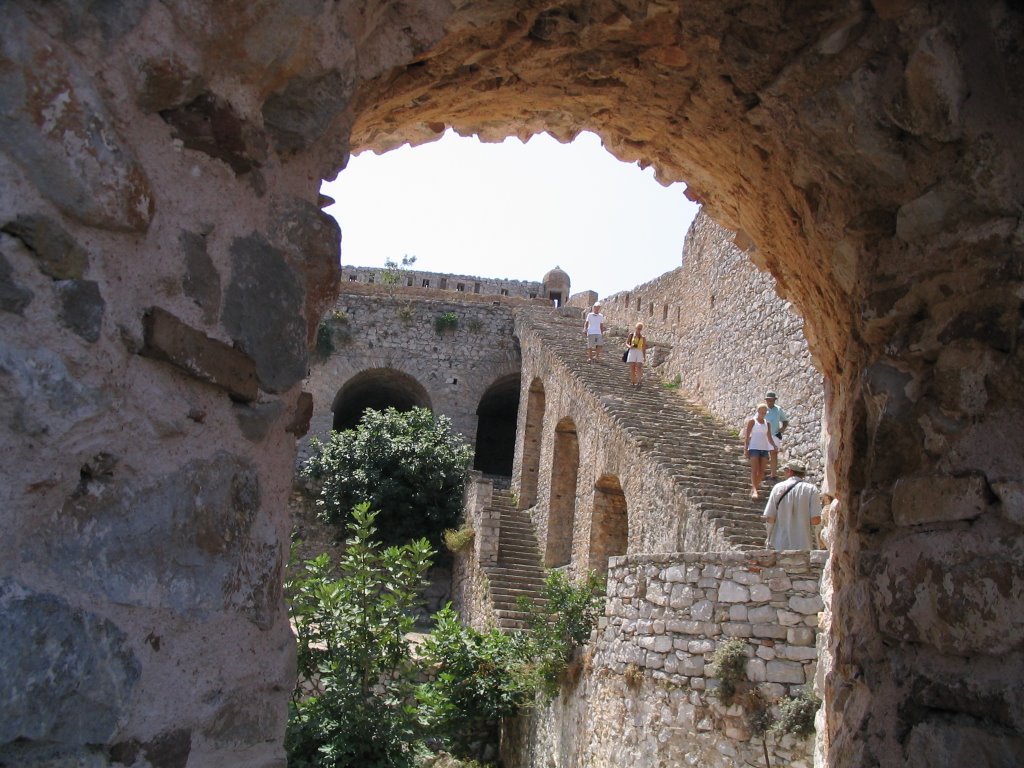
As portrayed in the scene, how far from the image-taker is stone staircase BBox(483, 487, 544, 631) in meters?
14.3

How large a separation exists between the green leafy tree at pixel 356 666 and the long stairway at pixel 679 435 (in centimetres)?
335

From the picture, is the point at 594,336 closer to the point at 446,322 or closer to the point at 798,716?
the point at 446,322

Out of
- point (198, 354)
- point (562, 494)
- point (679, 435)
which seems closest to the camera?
point (198, 354)

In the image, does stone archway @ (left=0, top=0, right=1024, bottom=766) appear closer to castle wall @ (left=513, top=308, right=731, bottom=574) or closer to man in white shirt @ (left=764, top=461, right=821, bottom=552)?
man in white shirt @ (left=764, top=461, right=821, bottom=552)

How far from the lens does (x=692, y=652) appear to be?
25.1 ft

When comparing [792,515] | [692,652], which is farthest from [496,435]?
[692,652]

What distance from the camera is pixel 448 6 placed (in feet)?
9.45

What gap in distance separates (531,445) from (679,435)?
5860 millimetres

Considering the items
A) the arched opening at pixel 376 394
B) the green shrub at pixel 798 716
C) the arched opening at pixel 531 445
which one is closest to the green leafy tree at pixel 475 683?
the green shrub at pixel 798 716

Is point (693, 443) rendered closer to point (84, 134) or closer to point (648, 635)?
point (648, 635)

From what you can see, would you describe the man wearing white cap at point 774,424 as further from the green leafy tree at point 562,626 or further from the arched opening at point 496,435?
the arched opening at point 496,435

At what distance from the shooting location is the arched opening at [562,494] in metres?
16.6

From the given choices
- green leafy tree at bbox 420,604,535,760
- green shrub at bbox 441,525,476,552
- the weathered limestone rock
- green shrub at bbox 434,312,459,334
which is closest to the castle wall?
green shrub at bbox 441,525,476,552

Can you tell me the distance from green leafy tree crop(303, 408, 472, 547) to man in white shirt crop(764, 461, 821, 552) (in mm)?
10078
